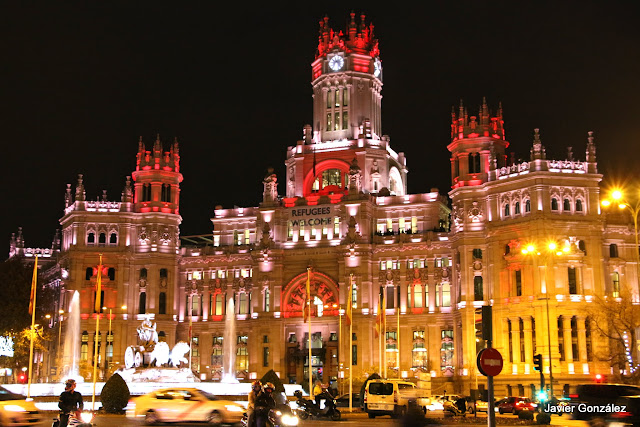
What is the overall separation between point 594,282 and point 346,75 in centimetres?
4762

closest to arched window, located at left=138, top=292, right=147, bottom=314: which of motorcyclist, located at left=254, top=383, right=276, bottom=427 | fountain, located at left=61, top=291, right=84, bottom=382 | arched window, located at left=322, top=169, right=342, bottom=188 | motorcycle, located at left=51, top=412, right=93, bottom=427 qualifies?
fountain, located at left=61, top=291, right=84, bottom=382

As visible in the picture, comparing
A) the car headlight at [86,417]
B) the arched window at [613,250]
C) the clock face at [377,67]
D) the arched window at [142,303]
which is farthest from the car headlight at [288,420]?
the clock face at [377,67]

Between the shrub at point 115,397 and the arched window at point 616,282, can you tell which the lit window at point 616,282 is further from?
the shrub at point 115,397

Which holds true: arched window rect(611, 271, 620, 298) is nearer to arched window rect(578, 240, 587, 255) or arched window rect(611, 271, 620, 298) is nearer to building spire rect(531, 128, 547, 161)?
arched window rect(578, 240, 587, 255)

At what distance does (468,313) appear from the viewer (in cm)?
9650

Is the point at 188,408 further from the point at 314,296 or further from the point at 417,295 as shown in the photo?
the point at 314,296

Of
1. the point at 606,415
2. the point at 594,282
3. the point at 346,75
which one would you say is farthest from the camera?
the point at 346,75

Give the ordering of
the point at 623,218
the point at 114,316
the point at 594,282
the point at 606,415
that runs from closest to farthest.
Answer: the point at 606,415 → the point at 594,282 → the point at 623,218 → the point at 114,316

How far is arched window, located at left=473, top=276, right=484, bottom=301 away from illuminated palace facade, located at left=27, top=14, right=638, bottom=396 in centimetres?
16

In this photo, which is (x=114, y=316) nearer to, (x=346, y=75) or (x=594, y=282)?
(x=346, y=75)

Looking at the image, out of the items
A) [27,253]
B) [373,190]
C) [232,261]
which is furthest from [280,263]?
[27,253]

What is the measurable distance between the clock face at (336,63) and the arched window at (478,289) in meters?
40.7

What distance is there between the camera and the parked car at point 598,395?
34444mm

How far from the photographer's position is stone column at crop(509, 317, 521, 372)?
303 feet
